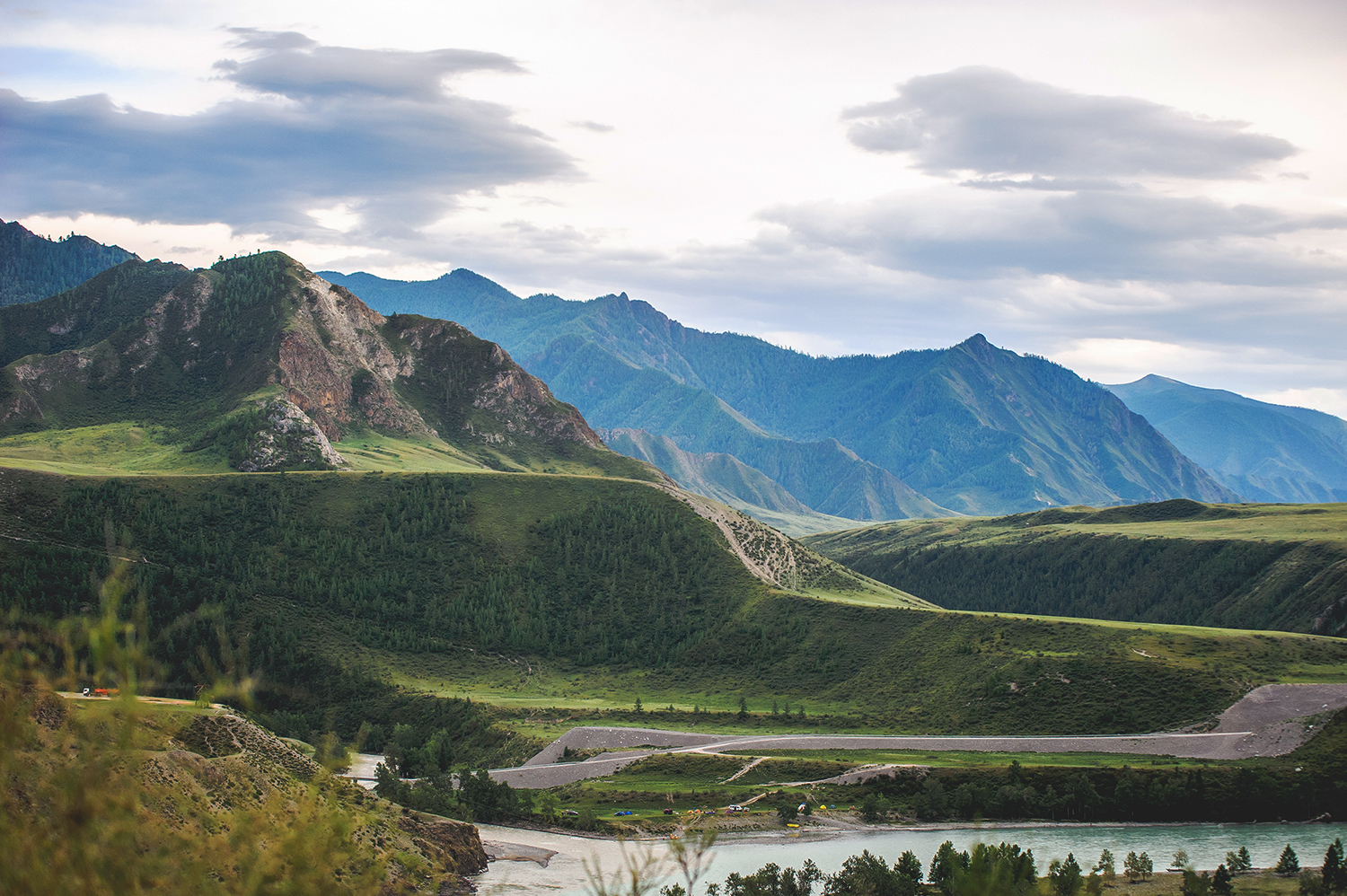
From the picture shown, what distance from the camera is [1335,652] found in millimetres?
151250

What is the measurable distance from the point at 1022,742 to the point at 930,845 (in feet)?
123

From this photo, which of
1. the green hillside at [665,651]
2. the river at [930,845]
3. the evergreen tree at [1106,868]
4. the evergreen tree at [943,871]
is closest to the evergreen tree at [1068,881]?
the evergreen tree at [1106,868]

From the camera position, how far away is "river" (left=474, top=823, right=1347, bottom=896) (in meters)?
94.1

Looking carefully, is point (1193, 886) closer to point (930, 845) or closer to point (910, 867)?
point (910, 867)

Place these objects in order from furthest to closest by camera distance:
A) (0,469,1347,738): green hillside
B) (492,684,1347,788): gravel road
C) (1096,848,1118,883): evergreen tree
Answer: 1. (0,469,1347,738): green hillside
2. (492,684,1347,788): gravel road
3. (1096,848,1118,883): evergreen tree

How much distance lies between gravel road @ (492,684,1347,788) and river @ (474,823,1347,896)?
17192 mm

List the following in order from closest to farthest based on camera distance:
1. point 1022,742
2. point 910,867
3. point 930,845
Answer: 1. point 910,867
2. point 930,845
3. point 1022,742

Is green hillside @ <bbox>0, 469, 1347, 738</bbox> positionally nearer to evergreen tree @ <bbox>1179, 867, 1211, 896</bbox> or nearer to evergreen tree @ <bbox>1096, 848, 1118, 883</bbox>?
evergreen tree @ <bbox>1096, 848, 1118, 883</bbox>

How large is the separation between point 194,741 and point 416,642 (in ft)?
373

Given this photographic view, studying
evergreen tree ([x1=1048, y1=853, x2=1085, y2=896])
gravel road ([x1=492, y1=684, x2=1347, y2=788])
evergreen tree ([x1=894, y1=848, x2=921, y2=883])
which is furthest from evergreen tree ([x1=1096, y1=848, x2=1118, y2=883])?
gravel road ([x1=492, y1=684, x2=1347, y2=788])

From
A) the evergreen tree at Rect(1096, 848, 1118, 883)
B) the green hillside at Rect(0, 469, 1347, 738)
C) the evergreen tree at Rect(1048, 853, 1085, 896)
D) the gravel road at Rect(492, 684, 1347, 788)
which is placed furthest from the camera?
the green hillside at Rect(0, 469, 1347, 738)

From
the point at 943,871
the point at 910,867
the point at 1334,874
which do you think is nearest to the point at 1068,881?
the point at 943,871

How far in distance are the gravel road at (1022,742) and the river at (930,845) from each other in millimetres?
17192

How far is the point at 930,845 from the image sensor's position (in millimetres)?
103500
